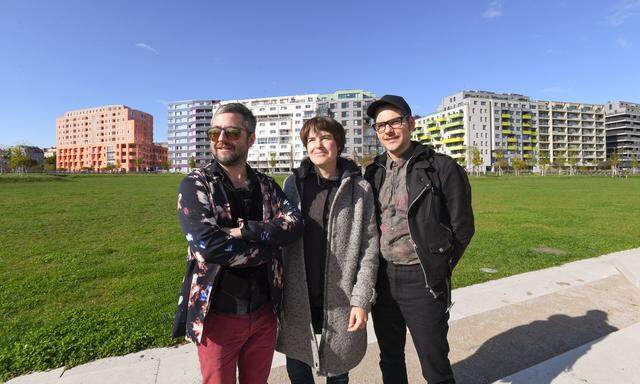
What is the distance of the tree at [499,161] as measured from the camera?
9638cm

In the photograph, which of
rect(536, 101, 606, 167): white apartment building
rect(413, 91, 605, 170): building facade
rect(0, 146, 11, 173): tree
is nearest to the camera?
rect(0, 146, 11, 173): tree

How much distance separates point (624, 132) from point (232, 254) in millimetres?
177237

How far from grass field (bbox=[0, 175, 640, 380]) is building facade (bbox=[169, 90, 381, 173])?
285 feet

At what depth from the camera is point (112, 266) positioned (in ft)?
24.1

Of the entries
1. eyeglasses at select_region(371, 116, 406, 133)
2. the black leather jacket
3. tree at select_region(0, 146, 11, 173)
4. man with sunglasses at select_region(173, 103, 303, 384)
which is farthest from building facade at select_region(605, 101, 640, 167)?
tree at select_region(0, 146, 11, 173)

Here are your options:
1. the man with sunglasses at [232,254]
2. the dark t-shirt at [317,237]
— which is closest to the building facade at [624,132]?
the dark t-shirt at [317,237]

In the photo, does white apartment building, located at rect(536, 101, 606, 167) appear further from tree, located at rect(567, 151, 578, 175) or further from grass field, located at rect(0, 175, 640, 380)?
grass field, located at rect(0, 175, 640, 380)

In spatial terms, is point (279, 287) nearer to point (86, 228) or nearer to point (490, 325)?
point (490, 325)

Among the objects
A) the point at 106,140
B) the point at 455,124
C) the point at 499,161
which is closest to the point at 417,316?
the point at 499,161

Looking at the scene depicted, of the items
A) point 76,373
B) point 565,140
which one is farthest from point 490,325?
point 565,140

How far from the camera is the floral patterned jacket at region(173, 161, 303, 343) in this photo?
1.91 metres

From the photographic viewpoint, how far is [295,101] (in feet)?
400

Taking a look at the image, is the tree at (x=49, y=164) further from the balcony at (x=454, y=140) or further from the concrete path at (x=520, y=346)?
the concrete path at (x=520, y=346)

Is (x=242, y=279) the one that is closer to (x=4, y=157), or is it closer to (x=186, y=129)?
(x=4, y=157)
